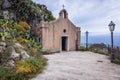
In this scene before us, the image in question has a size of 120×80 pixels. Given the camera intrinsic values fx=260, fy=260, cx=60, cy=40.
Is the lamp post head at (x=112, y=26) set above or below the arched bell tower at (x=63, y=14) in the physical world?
below

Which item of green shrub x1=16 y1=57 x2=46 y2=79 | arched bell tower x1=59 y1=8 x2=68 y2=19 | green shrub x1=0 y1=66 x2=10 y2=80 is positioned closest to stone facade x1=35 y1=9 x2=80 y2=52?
arched bell tower x1=59 y1=8 x2=68 y2=19

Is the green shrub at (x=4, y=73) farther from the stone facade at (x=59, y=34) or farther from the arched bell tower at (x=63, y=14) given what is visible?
the arched bell tower at (x=63, y=14)

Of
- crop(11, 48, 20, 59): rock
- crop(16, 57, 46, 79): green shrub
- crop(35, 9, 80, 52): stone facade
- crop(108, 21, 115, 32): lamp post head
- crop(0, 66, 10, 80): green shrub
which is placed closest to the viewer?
crop(0, 66, 10, 80): green shrub

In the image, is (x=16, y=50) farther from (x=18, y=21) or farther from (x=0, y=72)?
(x=18, y=21)

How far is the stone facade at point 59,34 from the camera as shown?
2912 centimetres

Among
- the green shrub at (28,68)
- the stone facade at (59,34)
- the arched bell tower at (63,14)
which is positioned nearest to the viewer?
the green shrub at (28,68)

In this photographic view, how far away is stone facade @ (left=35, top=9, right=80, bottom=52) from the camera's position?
29125 millimetres

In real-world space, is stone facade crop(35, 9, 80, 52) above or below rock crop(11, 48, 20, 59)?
above

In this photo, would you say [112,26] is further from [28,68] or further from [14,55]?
[28,68]

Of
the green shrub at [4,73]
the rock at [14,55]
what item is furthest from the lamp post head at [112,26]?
the green shrub at [4,73]

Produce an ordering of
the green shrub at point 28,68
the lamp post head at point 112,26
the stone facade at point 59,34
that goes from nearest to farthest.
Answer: the green shrub at point 28,68
the lamp post head at point 112,26
the stone facade at point 59,34

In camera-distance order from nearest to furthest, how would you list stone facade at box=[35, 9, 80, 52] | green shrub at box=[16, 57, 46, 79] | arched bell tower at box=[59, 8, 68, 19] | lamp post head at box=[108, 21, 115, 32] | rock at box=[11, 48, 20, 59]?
green shrub at box=[16, 57, 46, 79] < rock at box=[11, 48, 20, 59] < lamp post head at box=[108, 21, 115, 32] < stone facade at box=[35, 9, 80, 52] < arched bell tower at box=[59, 8, 68, 19]

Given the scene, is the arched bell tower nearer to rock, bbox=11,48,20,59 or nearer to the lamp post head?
the lamp post head

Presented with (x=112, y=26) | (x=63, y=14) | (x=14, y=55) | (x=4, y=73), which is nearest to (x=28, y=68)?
(x=4, y=73)
